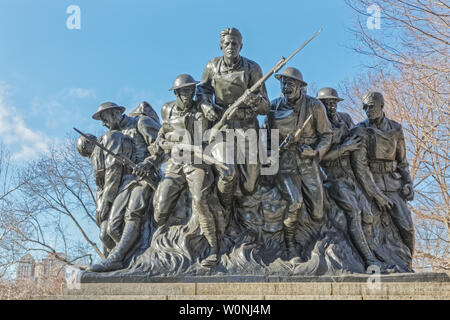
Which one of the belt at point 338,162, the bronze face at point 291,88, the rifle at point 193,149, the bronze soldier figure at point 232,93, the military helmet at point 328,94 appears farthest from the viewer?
the military helmet at point 328,94

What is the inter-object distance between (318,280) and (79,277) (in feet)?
9.75

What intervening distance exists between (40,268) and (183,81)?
12.1m

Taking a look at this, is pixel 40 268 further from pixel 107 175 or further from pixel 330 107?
pixel 330 107

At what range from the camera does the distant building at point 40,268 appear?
15.1m

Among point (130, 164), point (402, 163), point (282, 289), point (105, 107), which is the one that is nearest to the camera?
point (282, 289)

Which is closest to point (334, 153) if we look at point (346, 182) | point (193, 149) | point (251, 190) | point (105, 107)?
point (346, 182)

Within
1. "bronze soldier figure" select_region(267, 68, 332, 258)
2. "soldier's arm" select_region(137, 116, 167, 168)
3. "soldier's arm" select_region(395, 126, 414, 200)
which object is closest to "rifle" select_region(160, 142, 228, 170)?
"soldier's arm" select_region(137, 116, 167, 168)

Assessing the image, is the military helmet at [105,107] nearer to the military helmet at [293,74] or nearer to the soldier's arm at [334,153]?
the military helmet at [293,74]

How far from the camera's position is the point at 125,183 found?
664cm

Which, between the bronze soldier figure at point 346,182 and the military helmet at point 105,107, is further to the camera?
the military helmet at point 105,107

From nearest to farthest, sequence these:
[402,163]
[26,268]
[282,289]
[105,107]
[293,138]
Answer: [282,289], [293,138], [402,163], [105,107], [26,268]

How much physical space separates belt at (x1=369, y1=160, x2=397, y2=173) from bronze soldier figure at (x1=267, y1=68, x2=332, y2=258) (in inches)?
33.1

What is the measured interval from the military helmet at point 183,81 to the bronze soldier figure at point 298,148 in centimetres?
120

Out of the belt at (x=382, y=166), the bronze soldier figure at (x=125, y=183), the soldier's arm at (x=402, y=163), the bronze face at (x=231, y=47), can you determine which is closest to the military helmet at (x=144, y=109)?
the bronze soldier figure at (x=125, y=183)
